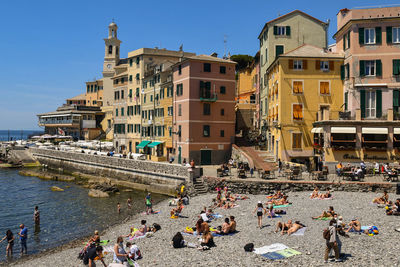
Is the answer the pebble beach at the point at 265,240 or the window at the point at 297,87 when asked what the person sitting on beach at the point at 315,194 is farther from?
the window at the point at 297,87

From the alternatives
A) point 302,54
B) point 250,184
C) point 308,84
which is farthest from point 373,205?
point 302,54

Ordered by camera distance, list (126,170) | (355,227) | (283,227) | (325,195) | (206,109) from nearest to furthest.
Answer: (355,227) < (283,227) < (325,195) < (206,109) < (126,170)

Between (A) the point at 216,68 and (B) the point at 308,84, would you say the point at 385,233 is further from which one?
(A) the point at 216,68

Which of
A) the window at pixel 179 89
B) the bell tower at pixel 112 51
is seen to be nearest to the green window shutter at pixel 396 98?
the window at pixel 179 89

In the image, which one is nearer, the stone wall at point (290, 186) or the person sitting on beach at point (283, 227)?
the person sitting on beach at point (283, 227)

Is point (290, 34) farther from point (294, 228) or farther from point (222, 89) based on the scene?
point (294, 228)

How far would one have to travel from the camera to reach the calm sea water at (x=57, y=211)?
941 inches

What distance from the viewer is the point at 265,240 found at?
1770 centimetres

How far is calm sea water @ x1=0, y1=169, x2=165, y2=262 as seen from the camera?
2391 cm

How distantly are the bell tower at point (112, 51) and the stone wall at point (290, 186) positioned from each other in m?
60.9

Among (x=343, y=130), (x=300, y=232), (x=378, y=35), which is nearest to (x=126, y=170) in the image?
(x=343, y=130)

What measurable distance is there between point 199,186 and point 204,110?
551 inches

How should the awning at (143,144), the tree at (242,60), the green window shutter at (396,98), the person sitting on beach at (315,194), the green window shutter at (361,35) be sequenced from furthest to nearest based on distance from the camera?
the tree at (242,60), the awning at (143,144), the green window shutter at (361,35), the green window shutter at (396,98), the person sitting on beach at (315,194)

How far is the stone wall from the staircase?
0.85 meters
